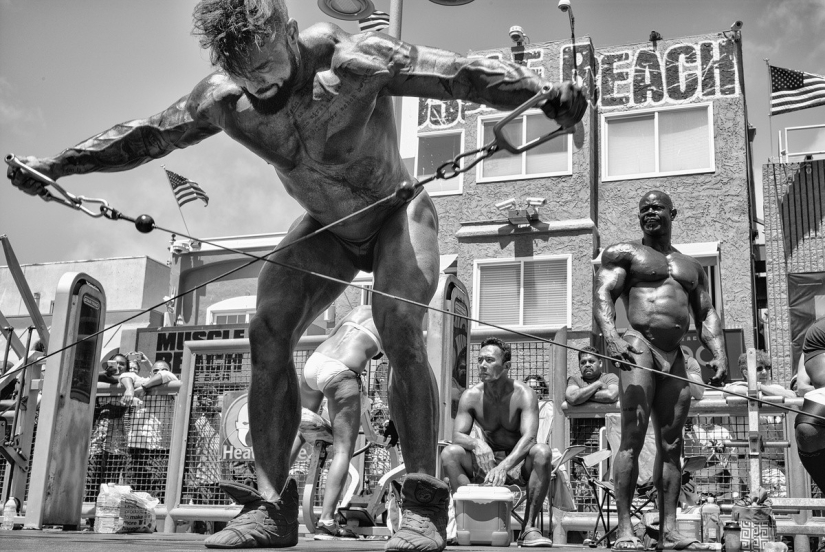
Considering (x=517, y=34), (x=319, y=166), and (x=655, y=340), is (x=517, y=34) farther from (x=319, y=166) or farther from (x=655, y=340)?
(x=319, y=166)

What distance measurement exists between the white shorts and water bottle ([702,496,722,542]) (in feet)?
9.78

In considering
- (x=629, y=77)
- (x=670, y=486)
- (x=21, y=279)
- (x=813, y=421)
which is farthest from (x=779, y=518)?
(x=629, y=77)

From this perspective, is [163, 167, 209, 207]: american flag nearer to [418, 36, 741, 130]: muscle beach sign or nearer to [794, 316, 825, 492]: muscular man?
[418, 36, 741, 130]: muscle beach sign

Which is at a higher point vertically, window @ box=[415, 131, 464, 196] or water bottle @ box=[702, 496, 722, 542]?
window @ box=[415, 131, 464, 196]

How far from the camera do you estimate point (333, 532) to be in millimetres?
6711

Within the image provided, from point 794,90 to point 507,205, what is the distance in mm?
6947

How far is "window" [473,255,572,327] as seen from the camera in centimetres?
2119

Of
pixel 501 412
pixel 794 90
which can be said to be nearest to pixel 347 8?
pixel 501 412

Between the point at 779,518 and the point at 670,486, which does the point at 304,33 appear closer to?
the point at 670,486

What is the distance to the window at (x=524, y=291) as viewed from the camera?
69.5 feet

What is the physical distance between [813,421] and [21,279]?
6317 millimetres

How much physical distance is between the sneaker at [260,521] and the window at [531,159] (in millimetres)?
18771

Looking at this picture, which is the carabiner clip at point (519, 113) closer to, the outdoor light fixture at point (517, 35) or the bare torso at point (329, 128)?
the bare torso at point (329, 128)

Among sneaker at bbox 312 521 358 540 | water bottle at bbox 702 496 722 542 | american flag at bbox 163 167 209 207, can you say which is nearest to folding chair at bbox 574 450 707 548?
water bottle at bbox 702 496 722 542
